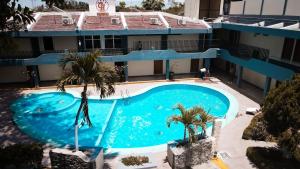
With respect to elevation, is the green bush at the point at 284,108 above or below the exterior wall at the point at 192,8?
below

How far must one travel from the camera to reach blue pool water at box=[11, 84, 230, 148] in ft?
55.0

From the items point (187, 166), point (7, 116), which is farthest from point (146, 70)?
point (187, 166)

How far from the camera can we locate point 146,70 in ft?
95.8

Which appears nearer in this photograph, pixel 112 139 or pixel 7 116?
pixel 112 139

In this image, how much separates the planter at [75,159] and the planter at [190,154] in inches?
144

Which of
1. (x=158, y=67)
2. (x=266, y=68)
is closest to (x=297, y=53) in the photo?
(x=266, y=68)

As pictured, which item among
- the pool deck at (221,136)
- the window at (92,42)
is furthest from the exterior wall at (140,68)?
the window at (92,42)

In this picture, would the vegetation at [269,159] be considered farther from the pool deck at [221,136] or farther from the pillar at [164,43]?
the pillar at [164,43]

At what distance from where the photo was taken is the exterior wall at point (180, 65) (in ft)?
96.8

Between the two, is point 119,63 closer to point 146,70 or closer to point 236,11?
point 146,70

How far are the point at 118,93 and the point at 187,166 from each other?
41.0 ft

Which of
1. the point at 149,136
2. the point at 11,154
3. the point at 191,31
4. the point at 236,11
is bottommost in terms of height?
the point at 149,136

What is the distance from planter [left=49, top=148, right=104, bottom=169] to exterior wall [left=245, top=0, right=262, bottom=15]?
74.3ft

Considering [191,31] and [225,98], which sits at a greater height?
[191,31]
